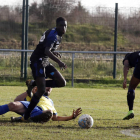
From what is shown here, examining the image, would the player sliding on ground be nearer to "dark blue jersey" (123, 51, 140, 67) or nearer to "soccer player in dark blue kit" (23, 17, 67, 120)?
"soccer player in dark blue kit" (23, 17, 67, 120)

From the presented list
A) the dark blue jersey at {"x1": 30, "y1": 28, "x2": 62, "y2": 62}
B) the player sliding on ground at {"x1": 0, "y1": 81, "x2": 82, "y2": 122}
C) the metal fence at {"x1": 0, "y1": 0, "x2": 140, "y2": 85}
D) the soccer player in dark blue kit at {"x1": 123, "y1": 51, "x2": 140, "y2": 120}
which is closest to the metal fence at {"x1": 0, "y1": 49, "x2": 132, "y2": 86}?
the metal fence at {"x1": 0, "y1": 0, "x2": 140, "y2": 85}

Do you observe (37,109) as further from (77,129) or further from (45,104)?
(77,129)

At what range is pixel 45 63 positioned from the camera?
22.3 feet

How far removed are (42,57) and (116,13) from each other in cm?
1140

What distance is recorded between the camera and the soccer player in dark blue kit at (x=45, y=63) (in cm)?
642

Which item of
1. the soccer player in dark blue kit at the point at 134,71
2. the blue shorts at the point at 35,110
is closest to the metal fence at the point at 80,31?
the soccer player in dark blue kit at the point at 134,71

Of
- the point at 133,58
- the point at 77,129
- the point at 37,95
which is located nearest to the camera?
the point at 77,129

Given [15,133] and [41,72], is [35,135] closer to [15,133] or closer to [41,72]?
[15,133]

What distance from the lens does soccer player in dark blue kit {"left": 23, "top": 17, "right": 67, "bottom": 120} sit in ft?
21.1

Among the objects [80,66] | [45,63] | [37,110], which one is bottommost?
[80,66]

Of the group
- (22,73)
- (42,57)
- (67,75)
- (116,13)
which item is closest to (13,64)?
(22,73)

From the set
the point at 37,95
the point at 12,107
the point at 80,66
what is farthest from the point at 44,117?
the point at 80,66

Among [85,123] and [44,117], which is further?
[44,117]

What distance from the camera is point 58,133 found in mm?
5559
